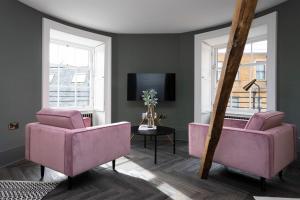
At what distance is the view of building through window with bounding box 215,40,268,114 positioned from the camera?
423cm

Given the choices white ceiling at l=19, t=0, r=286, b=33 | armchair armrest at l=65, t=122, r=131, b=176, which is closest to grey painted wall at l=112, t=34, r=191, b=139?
white ceiling at l=19, t=0, r=286, b=33

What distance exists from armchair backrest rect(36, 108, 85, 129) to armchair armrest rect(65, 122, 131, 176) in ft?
0.35

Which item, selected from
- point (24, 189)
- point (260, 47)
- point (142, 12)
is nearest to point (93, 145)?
point (24, 189)

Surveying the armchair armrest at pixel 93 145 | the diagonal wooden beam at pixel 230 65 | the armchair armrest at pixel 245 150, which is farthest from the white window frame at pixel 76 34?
the diagonal wooden beam at pixel 230 65

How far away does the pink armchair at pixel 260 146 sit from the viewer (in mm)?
2100

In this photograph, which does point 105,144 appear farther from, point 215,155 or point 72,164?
point 215,155

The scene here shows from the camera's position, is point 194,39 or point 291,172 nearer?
point 291,172

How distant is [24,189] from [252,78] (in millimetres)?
4342

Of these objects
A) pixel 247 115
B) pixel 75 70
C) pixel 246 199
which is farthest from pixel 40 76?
pixel 247 115

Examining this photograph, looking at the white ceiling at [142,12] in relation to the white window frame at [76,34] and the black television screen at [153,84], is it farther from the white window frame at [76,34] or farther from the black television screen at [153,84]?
the black television screen at [153,84]

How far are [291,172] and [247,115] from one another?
1.63 meters

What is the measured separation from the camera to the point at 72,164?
82.3 inches

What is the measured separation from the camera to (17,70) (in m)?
3.22

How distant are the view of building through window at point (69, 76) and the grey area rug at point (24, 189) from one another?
7.61 feet
